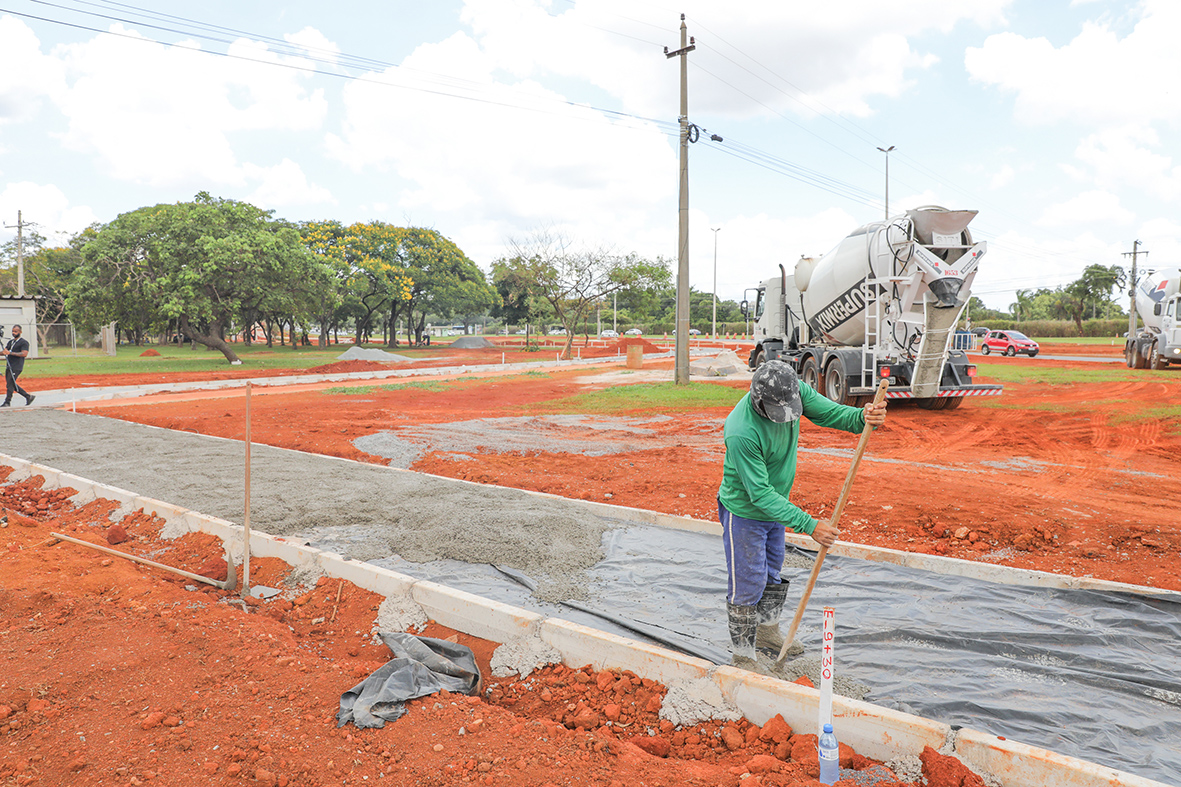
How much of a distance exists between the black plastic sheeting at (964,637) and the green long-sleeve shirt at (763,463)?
972 millimetres

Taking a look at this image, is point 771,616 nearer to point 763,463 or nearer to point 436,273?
point 763,463

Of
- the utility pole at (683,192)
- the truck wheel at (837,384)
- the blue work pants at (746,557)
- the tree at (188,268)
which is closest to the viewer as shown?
the blue work pants at (746,557)

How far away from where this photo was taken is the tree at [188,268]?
26.0 metres

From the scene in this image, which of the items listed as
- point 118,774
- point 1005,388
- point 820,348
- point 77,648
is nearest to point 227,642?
point 77,648

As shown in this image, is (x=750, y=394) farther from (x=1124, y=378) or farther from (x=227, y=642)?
(x=1124, y=378)

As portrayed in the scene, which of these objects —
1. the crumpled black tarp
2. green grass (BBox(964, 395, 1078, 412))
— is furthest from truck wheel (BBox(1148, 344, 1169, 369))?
the crumpled black tarp

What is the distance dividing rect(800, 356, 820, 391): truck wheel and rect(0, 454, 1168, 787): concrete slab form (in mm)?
→ 12020

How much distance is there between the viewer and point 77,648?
4.02 m

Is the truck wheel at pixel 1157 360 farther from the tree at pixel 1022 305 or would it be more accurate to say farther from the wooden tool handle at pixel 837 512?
the tree at pixel 1022 305

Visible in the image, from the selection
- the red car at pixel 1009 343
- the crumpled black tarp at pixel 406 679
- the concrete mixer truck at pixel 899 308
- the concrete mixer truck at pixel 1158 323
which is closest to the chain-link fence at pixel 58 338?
the concrete mixer truck at pixel 899 308

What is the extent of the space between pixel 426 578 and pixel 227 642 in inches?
57.6

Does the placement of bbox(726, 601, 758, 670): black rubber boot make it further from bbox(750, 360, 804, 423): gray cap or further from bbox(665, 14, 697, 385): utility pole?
bbox(665, 14, 697, 385): utility pole

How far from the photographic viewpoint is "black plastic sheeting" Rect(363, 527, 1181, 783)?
130 inches

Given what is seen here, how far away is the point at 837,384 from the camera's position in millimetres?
14250
